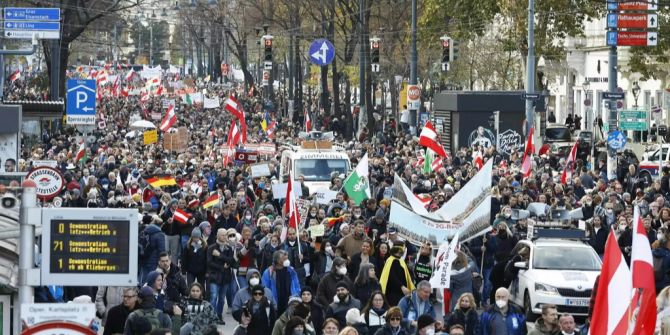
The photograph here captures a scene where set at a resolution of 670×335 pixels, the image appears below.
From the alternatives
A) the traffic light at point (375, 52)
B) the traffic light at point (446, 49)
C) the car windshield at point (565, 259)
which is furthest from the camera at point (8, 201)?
the traffic light at point (375, 52)

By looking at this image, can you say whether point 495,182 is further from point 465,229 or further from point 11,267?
point 11,267

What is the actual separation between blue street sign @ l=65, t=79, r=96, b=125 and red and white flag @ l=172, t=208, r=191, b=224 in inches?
221

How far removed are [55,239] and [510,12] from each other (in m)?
46.8

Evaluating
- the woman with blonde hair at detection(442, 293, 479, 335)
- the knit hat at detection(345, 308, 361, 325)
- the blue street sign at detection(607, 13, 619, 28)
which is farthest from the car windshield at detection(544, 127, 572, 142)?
the knit hat at detection(345, 308, 361, 325)

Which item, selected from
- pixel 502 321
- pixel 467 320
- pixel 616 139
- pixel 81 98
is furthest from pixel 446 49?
pixel 467 320

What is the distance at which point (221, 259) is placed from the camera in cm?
2073

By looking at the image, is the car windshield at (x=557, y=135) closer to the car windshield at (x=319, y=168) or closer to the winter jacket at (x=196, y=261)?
the car windshield at (x=319, y=168)

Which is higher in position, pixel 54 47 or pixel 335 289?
pixel 54 47

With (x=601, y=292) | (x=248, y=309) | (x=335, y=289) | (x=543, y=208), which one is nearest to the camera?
(x=601, y=292)

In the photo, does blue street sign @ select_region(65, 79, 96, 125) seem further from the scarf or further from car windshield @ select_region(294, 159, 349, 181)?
the scarf

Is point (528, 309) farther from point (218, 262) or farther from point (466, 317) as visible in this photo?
point (466, 317)

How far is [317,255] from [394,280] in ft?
7.04

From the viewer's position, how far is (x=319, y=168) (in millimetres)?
34625

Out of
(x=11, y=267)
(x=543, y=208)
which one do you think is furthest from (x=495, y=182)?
(x=11, y=267)
